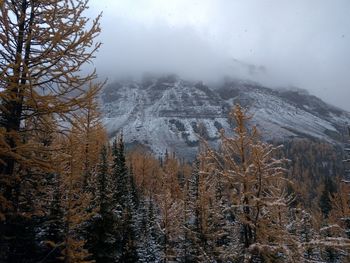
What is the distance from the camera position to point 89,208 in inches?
930

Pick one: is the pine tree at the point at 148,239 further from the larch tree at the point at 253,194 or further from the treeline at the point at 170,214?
the larch tree at the point at 253,194

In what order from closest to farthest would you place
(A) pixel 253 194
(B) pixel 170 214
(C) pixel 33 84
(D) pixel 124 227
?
(C) pixel 33 84 → (A) pixel 253 194 → (B) pixel 170 214 → (D) pixel 124 227

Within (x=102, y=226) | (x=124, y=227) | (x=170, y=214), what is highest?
(x=102, y=226)

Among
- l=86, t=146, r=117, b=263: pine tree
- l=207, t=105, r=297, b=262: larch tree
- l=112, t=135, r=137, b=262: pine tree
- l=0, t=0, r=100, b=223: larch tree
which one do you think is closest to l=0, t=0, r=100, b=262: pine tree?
l=0, t=0, r=100, b=223: larch tree

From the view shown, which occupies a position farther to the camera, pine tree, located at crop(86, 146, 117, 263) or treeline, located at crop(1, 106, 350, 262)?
pine tree, located at crop(86, 146, 117, 263)

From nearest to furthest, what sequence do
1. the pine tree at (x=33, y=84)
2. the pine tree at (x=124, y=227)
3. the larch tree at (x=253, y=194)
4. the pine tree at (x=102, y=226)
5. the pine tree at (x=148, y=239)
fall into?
the pine tree at (x=33, y=84)
the larch tree at (x=253, y=194)
the pine tree at (x=102, y=226)
the pine tree at (x=124, y=227)
the pine tree at (x=148, y=239)

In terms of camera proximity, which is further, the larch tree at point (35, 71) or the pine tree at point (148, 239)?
the pine tree at point (148, 239)

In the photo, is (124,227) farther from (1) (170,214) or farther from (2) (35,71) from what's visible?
(2) (35,71)

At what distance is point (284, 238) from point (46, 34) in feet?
24.5

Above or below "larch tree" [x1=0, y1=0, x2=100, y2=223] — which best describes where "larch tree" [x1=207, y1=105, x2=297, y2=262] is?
below

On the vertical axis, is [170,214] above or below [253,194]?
below

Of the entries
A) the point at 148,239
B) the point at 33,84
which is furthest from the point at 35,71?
the point at 148,239

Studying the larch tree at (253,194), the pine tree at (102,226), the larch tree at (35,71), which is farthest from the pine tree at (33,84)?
the pine tree at (102,226)

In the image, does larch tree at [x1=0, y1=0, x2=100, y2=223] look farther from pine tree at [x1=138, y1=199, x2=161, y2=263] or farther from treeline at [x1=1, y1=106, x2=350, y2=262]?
pine tree at [x1=138, y1=199, x2=161, y2=263]
